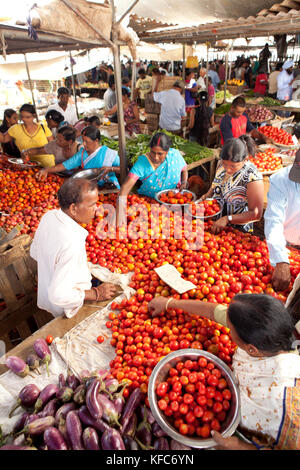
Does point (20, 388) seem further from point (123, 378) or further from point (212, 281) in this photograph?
point (212, 281)

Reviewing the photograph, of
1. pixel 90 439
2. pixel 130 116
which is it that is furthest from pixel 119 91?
pixel 130 116

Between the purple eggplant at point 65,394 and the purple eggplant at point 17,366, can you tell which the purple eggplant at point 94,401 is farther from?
the purple eggplant at point 17,366

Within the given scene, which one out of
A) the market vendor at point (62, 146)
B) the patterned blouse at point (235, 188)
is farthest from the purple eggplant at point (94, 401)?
the market vendor at point (62, 146)

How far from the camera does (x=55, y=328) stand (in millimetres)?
2332

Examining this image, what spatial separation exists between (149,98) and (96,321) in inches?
352

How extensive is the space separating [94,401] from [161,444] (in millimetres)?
428

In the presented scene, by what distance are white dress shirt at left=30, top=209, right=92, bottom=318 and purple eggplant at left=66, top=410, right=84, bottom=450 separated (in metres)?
0.94

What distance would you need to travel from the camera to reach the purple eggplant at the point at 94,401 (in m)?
1.49

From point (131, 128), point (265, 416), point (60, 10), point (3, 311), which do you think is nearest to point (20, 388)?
point (3, 311)

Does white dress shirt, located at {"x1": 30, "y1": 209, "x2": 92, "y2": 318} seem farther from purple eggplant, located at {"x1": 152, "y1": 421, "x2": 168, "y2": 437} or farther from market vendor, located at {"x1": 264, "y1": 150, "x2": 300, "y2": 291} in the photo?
market vendor, located at {"x1": 264, "y1": 150, "x2": 300, "y2": 291}

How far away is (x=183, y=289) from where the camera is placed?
2406mm

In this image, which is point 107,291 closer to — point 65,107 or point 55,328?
point 55,328

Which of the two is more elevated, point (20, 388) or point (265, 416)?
point (265, 416)

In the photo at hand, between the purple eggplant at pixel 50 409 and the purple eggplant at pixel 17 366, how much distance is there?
384 mm
